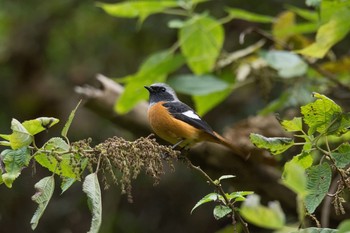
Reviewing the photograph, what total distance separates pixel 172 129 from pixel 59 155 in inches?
43.3

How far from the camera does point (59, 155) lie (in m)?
1.84

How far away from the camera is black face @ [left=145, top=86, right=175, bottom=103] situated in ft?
11.0

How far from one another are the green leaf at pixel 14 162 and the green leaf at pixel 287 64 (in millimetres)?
2238

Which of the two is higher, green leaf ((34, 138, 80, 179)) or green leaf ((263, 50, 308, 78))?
green leaf ((34, 138, 80, 179))

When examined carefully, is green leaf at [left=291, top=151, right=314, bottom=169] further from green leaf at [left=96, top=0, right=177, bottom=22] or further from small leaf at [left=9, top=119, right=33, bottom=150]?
green leaf at [left=96, top=0, right=177, bottom=22]

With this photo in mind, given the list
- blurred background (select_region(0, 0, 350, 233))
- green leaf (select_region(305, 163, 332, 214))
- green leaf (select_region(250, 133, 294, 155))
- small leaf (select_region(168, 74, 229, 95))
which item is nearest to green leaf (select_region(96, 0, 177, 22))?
small leaf (select_region(168, 74, 229, 95))

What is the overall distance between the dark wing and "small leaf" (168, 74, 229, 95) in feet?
2.64

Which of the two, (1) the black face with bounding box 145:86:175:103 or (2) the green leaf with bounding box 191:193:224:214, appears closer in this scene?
(2) the green leaf with bounding box 191:193:224:214

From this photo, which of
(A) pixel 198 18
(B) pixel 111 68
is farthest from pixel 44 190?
(B) pixel 111 68

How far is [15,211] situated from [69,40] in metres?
1.74

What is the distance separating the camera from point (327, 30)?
112 inches

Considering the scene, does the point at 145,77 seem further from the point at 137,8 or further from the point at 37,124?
the point at 37,124

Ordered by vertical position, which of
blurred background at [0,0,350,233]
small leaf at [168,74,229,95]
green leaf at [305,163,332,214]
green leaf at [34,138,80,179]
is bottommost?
blurred background at [0,0,350,233]

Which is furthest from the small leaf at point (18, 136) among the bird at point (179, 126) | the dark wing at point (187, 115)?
the dark wing at point (187, 115)
